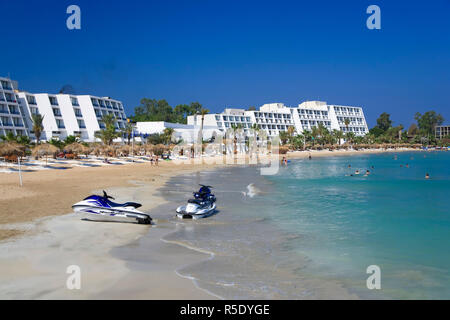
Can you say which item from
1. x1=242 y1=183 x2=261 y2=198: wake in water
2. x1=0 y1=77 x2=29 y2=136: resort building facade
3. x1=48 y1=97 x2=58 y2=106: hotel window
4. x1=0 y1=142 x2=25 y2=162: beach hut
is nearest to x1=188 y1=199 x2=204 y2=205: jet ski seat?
x1=242 y1=183 x2=261 y2=198: wake in water

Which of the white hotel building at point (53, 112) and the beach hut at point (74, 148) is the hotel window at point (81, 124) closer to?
the white hotel building at point (53, 112)

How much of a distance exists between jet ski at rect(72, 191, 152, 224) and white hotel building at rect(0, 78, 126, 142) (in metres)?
62.8

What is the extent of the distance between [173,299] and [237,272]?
8.00 feet

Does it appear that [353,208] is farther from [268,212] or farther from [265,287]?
[265,287]

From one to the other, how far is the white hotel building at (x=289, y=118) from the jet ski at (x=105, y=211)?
340 feet

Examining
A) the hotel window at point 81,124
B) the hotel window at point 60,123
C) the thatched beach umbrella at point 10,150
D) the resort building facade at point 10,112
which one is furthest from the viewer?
the hotel window at point 81,124

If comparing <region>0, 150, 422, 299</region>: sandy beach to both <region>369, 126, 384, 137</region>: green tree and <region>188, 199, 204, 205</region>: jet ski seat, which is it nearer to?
<region>188, 199, 204, 205</region>: jet ski seat

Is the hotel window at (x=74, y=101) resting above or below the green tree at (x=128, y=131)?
above

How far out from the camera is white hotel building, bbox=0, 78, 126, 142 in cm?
7181

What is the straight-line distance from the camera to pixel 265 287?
8883mm

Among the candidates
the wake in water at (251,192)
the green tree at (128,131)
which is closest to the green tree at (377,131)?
the green tree at (128,131)

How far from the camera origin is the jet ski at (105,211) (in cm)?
1476

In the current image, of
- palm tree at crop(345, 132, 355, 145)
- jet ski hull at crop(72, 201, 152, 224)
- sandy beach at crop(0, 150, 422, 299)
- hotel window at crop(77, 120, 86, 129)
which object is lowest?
sandy beach at crop(0, 150, 422, 299)
